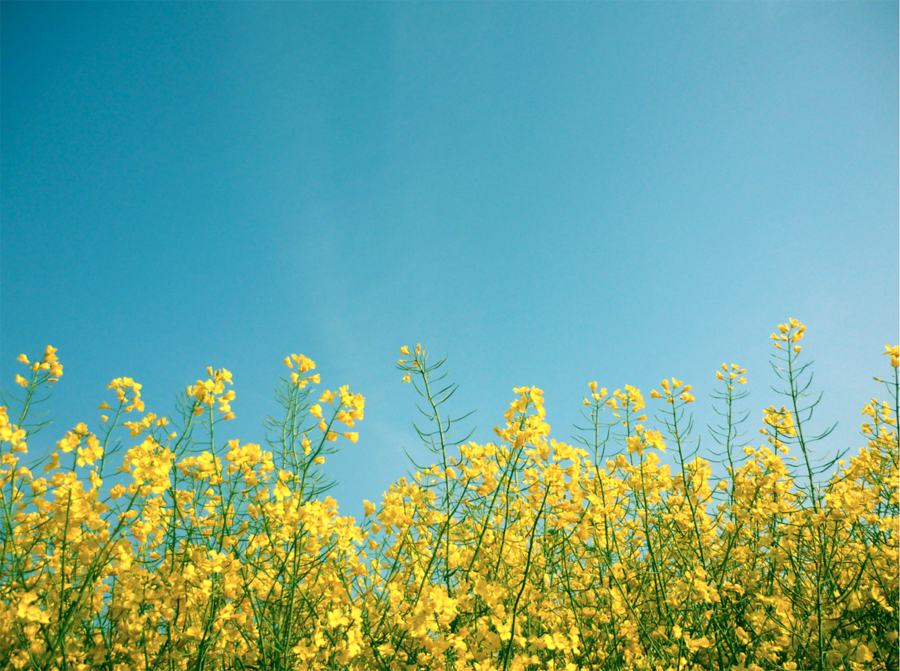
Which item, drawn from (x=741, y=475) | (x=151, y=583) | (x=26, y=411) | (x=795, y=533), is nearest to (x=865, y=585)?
(x=795, y=533)

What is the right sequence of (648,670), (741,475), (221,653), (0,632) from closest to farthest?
(0,632)
(648,670)
(221,653)
(741,475)

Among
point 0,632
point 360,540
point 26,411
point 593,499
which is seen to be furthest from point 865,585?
point 26,411

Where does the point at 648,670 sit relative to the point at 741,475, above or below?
below

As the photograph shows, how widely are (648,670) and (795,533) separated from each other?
1.25 metres

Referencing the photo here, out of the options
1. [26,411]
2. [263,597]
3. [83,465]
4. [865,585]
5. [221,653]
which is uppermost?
[26,411]

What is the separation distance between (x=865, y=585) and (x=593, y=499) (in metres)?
1.88

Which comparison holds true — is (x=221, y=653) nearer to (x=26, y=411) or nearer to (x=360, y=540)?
(x=360, y=540)

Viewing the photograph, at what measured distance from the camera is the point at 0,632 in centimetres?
217

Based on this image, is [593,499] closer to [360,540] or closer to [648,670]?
[648,670]

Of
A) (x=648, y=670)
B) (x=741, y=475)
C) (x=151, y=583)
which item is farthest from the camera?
(x=741, y=475)

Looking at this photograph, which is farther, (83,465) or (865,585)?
(865,585)

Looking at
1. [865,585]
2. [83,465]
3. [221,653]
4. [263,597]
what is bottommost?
[221,653]

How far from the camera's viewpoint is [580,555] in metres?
3.36

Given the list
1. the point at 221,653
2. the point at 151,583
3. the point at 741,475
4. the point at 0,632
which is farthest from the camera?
the point at 741,475
